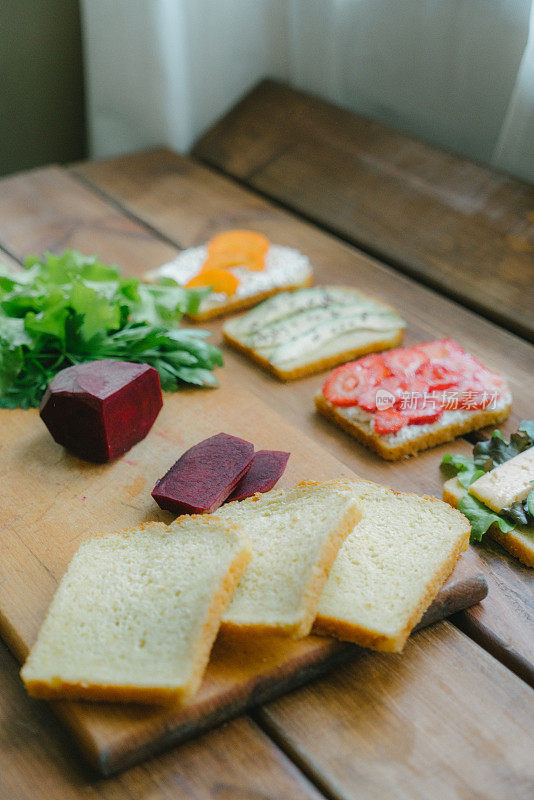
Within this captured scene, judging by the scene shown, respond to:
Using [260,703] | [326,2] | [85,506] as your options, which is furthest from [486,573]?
[326,2]

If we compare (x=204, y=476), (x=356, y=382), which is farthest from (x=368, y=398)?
(x=204, y=476)

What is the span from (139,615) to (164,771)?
0.80 feet

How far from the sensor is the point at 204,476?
64.3 inches

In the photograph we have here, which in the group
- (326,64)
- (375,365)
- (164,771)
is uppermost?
(326,64)

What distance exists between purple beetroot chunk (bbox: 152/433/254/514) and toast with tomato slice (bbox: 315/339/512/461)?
0.37 m

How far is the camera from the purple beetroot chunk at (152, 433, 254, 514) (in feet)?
5.20

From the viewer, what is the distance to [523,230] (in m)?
2.59

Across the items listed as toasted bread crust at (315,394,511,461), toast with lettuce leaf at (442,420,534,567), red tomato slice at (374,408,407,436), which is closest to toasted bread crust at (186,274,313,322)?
toasted bread crust at (315,394,511,461)

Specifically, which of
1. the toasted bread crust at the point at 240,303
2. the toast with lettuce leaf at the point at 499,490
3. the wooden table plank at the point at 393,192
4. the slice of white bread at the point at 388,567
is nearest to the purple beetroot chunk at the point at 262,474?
the slice of white bread at the point at 388,567

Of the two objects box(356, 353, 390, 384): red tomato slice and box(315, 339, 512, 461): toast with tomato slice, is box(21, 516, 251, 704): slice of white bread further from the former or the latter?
box(356, 353, 390, 384): red tomato slice

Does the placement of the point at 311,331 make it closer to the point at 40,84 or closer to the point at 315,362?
the point at 315,362

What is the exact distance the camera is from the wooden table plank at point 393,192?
253 cm

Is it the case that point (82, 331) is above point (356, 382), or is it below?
above

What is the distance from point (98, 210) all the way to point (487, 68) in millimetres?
1555
